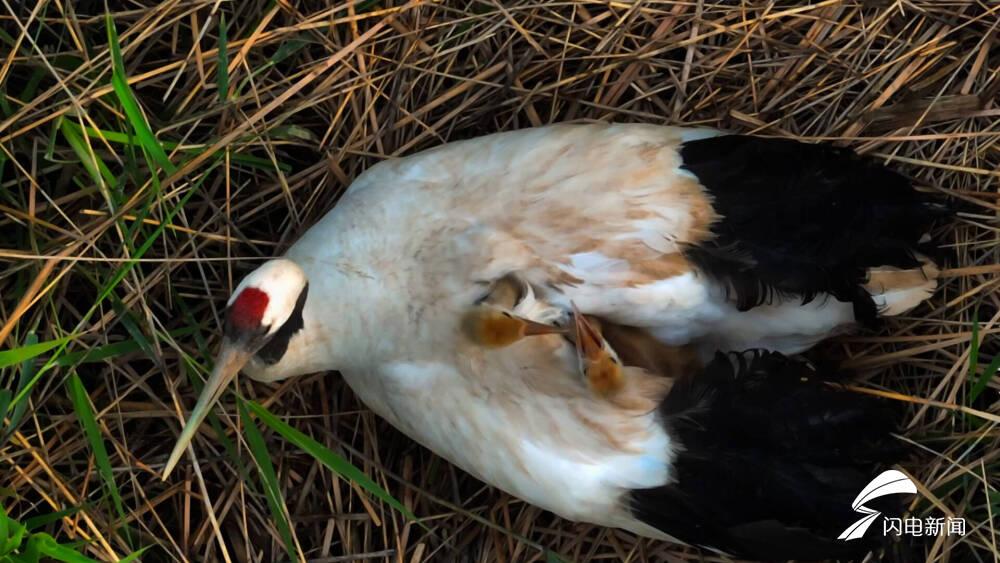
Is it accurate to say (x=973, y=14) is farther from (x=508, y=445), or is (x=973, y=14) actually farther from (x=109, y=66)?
(x=109, y=66)

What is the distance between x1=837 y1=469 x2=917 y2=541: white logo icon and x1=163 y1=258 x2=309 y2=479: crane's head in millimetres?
798

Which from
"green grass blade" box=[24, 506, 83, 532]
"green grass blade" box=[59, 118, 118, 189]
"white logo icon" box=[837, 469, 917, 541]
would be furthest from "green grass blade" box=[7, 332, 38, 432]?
"white logo icon" box=[837, 469, 917, 541]

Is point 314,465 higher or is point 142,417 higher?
point 142,417

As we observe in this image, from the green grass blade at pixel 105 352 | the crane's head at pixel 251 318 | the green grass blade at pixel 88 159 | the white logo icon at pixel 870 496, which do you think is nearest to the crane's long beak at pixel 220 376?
the crane's head at pixel 251 318

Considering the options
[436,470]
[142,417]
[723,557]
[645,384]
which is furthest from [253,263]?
[723,557]

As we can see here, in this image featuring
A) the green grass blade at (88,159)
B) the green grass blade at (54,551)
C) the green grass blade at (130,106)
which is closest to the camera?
the green grass blade at (54,551)

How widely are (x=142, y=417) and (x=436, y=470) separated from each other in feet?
1.63

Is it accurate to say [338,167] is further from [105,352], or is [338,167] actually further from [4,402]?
[4,402]

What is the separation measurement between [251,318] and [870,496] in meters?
0.86

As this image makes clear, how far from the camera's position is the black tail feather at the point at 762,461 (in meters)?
1.11

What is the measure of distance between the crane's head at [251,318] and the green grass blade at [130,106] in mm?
267

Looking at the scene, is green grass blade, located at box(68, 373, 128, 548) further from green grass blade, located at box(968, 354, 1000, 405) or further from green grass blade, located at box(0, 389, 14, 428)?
green grass blade, located at box(968, 354, 1000, 405)

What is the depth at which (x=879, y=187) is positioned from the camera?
3.98 feet

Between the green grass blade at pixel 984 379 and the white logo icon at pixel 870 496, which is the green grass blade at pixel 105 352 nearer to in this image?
the white logo icon at pixel 870 496
